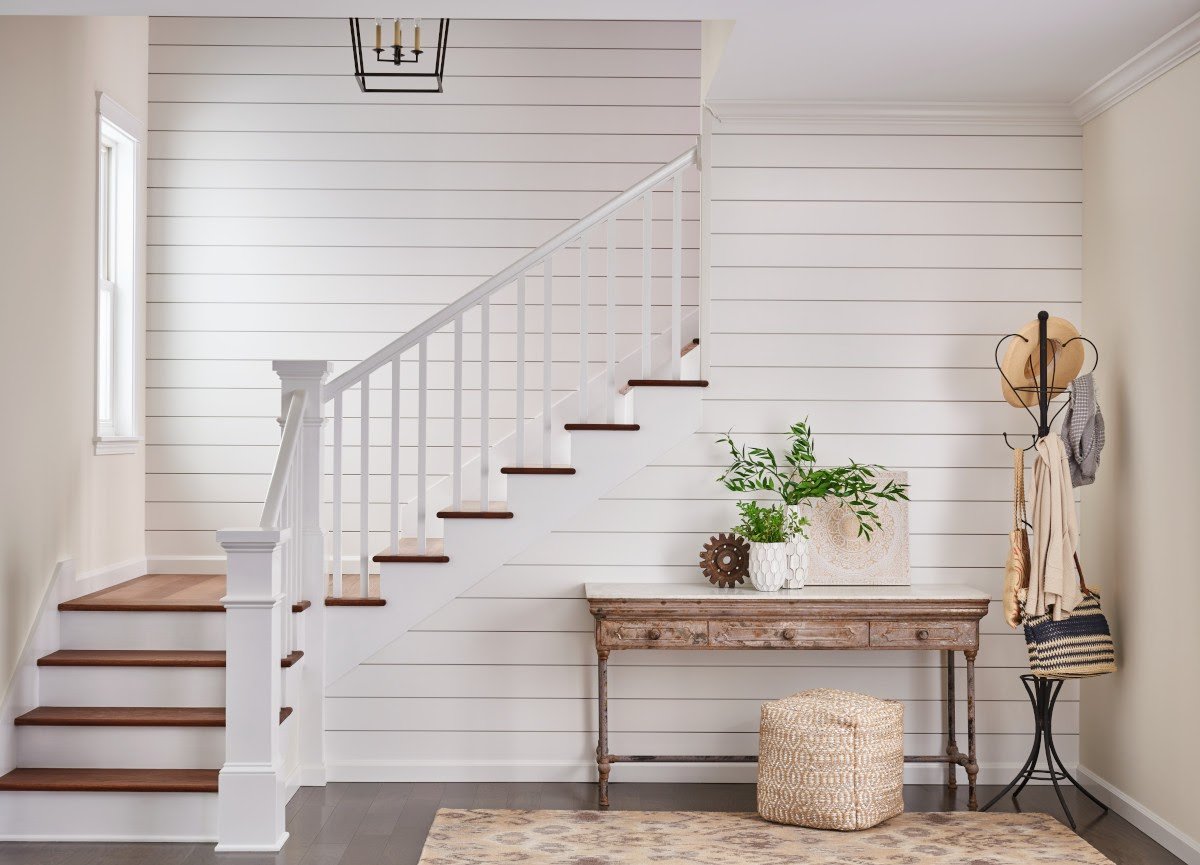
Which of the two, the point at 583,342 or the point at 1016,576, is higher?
the point at 583,342

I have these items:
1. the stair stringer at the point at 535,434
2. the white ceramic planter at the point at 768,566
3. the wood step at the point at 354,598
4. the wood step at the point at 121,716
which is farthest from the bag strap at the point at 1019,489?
the wood step at the point at 121,716

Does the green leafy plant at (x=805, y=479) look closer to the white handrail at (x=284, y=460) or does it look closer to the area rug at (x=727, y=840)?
the area rug at (x=727, y=840)

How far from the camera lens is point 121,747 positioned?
165 inches

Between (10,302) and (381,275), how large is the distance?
184cm

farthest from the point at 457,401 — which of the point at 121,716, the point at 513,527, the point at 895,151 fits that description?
the point at 895,151

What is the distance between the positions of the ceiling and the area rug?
2.69 metres

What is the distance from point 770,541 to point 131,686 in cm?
246

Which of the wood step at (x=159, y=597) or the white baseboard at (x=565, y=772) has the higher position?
the wood step at (x=159, y=597)

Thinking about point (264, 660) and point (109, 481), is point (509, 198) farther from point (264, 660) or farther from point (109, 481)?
point (264, 660)

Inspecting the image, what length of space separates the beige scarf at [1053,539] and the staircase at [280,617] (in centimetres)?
136

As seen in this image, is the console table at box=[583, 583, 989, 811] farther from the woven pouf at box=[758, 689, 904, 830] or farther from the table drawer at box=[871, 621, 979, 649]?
the woven pouf at box=[758, 689, 904, 830]

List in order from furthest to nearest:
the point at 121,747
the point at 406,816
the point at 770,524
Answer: the point at 770,524
the point at 406,816
the point at 121,747

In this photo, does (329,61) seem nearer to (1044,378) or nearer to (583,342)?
(583,342)

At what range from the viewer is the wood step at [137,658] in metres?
4.33
